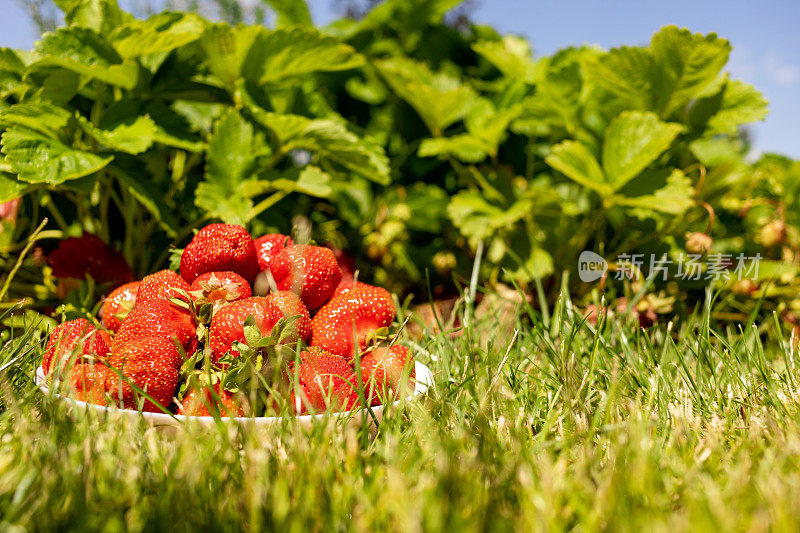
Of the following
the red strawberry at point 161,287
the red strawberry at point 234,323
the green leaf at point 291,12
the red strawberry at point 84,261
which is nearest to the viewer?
the red strawberry at point 234,323

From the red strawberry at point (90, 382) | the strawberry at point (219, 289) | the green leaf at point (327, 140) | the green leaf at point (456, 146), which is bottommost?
the red strawberry at point (90, 382)

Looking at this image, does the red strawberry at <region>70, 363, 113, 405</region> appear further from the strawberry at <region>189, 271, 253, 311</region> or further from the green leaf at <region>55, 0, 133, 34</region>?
the green leaf at <region>55, 0, 133, 34</region>

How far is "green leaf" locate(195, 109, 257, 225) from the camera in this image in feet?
4.61

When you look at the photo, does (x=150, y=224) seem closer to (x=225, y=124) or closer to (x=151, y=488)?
Result: (x=225, y=124)

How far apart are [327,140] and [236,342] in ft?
2.39

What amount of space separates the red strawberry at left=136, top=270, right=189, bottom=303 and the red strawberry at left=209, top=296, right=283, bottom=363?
4.6 inches

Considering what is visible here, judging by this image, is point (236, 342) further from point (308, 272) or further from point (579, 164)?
point (579, 164)

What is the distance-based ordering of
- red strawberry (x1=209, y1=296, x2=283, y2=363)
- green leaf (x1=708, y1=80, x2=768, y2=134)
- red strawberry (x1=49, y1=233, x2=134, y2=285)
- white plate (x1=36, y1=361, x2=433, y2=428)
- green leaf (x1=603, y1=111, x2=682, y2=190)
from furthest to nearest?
green leaf (x1=708, y1=80, x2=768, y2=134) < green leaf (x1=603, y1=111, x2=682, y2=190) < red strawberry (x1=49, y1=233, x2=134, y2=285) < red strawberry (x1=209, y1=296, x2=283, y2=363) < white plate (x1=36, y1=361, x2=433, y2=428)

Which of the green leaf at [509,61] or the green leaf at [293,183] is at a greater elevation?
the green leaf at [509,61]

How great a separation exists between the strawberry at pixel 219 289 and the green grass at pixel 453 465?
0.23m

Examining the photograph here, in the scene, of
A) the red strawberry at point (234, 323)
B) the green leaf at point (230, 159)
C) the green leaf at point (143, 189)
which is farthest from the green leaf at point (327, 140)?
the red strawberry at point (234, 323)

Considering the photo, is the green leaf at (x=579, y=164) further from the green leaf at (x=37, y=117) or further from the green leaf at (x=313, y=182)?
the green leaf at (x=37, y=117)

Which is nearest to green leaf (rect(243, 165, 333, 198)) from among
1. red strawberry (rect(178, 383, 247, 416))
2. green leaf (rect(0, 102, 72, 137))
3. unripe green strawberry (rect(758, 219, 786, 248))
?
green leaf (rect(0, 102, 72, 137))

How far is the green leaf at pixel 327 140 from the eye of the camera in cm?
144
